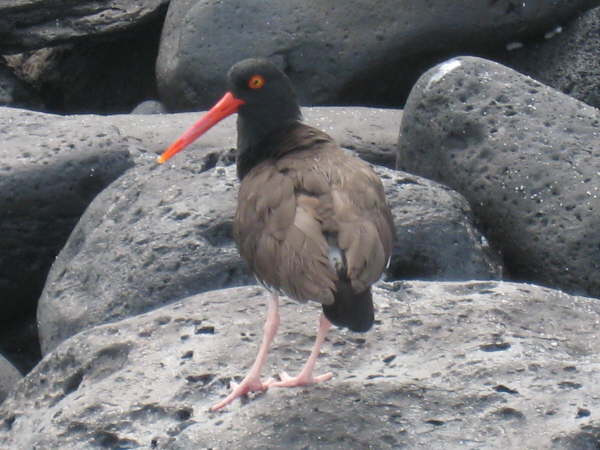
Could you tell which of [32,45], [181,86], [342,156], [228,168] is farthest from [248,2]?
[342,156]

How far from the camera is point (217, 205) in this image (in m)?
5.26

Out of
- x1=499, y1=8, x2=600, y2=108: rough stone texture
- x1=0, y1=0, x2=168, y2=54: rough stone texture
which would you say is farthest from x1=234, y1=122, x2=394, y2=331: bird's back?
x1=0, y1=0, x2=168, y2=54: rough stone texture

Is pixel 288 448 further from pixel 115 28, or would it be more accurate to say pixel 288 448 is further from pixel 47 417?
pixel 115 28

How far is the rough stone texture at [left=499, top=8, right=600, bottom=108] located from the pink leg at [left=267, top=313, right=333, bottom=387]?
434 centimetres

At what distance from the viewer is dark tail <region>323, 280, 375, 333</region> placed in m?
3.56

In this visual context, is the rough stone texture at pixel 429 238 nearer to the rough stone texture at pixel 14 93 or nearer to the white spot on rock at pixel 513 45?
the white spot on rock at pixel 513 45

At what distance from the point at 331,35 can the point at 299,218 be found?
4.02 m

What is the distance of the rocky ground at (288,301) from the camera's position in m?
3.85

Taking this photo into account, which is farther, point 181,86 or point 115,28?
point 115,28

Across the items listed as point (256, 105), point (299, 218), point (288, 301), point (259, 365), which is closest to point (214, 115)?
point (256, 105)

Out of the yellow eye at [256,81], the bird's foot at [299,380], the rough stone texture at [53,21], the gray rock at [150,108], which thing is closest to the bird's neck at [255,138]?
the yellow eye at [256,81]

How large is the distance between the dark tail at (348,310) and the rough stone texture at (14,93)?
5.85 m

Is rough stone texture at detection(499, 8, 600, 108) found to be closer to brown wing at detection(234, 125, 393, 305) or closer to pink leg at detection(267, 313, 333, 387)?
brown wing at detection(234, 125, 393, 305)

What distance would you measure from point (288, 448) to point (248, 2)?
14.9 ft
